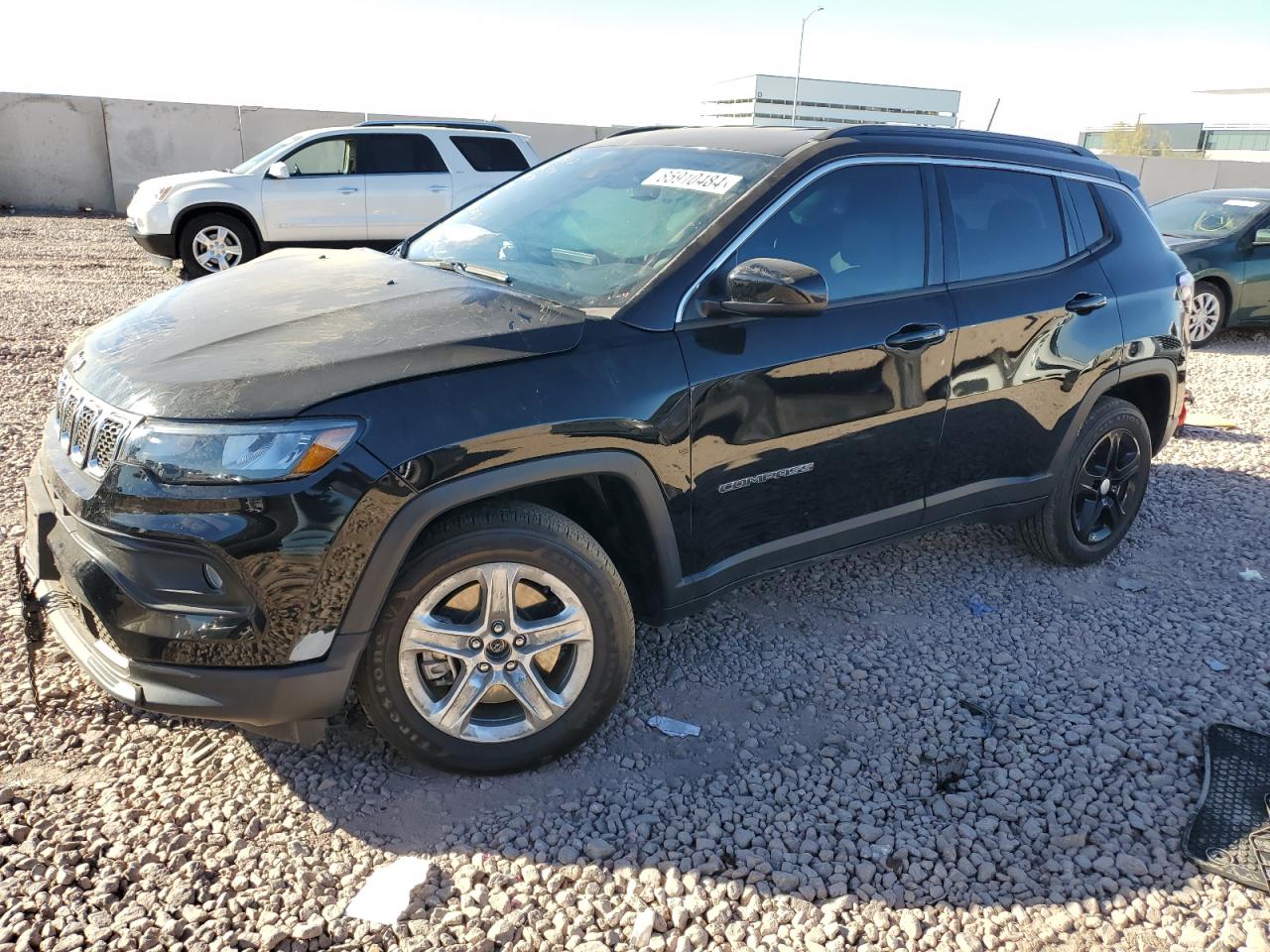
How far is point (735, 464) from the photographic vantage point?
3.19m

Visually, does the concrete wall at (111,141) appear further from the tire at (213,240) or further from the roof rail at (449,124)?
the tire at (213,240)

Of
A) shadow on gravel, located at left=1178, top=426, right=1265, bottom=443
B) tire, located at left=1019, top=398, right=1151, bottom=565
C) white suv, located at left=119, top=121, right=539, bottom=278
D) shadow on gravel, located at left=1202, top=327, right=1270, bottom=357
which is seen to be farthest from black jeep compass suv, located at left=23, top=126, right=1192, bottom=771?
white suv, located at left=119, top=121, right=539, bottom=278

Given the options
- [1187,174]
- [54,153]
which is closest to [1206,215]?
[54,153]

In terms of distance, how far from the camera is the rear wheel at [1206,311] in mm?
10180

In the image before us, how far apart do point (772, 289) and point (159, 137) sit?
1980 centimetres

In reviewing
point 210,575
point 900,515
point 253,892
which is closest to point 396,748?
point 253,892

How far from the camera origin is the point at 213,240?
36.3 ft

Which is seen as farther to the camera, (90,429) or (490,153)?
(490,153)

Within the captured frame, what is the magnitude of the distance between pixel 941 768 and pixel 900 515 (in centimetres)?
98

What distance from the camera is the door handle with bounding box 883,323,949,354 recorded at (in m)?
3.54

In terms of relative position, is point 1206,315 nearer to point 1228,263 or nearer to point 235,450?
point 1228,263

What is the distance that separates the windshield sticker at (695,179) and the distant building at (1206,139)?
68992 millimetres

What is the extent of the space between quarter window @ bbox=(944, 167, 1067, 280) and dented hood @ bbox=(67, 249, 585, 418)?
1.77 metres

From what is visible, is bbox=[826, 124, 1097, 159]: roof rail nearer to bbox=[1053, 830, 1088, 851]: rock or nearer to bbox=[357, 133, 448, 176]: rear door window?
bbox=[1053, 830, 1088, 851]: rock
